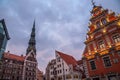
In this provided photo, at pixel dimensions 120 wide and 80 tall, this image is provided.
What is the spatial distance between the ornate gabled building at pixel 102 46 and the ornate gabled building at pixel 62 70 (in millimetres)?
11680

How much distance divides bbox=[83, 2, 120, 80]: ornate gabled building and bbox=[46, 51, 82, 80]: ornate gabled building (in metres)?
11.7

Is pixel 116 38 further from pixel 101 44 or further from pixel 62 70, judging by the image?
pixel 62 70

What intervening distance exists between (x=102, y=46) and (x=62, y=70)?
18.7 metres

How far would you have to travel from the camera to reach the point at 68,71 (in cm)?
3381

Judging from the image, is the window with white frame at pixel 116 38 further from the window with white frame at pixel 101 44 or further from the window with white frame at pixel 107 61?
the window with white frame at pixel 107 61

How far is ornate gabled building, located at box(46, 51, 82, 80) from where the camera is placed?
109 ft

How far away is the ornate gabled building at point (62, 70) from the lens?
33094 millimetres

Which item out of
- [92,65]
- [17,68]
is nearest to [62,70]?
[92,65]

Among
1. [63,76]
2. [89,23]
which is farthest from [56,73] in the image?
[89,23]

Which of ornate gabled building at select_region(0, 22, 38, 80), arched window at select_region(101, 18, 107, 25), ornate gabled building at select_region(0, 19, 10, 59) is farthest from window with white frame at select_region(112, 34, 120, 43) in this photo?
ornate gabled building at select_region(0, 22, 38, 80)

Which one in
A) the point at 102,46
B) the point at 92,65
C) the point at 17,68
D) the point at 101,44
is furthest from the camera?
the point at 17,68

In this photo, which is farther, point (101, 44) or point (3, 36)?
point (3, 36)

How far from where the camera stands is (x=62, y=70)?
35719 millimetres

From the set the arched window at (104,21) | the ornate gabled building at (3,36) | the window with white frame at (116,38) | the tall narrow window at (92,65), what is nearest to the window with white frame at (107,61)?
the tall narrow window at (92,65)
